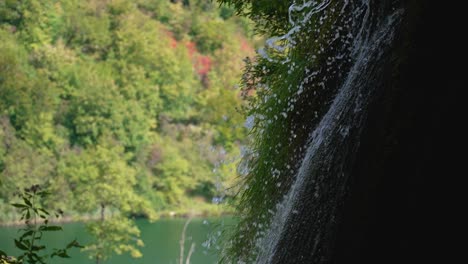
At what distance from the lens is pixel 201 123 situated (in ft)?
95.9

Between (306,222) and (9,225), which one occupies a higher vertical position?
(306,222)

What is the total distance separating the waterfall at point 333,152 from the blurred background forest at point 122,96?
18.9 m

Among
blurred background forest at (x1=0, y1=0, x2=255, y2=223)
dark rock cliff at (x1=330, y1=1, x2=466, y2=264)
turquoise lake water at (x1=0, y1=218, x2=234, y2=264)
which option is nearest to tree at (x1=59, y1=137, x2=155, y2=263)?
turquoise lake water at (x1=0, y1=218, x2=234, y2=264)

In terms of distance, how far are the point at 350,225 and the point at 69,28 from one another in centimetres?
2829

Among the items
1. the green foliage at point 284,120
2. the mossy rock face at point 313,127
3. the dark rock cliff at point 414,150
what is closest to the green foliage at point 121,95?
the green foliage at point 284,120

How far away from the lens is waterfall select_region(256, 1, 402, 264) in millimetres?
2021

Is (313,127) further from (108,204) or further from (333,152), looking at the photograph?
(108,204)

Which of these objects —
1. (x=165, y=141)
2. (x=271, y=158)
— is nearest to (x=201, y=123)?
(x=165, y=141)

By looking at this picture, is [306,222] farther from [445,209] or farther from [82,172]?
[82,172]

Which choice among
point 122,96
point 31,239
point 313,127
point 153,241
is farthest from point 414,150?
point 122,96

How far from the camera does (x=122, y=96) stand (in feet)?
90.5

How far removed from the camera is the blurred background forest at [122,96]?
24.1 m

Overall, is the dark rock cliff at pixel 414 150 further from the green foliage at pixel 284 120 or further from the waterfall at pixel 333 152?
the green foliage at pixel 284 120

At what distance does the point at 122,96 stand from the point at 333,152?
25.8m
